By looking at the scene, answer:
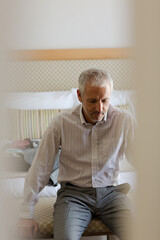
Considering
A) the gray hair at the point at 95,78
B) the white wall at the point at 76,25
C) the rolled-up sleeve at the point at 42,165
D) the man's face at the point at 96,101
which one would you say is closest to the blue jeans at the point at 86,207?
the rolled-up sleeve at the point at 42,165

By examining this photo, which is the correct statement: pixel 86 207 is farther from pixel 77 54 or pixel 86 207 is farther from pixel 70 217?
pixel 77 54

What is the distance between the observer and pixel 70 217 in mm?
1235

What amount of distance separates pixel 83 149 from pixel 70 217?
316mm

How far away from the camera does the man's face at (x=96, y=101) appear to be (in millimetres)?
1361

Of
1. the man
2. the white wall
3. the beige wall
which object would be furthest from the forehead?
the white wall

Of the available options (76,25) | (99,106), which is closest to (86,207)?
(99,106)

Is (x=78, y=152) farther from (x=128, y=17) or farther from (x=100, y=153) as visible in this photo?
(x=128, y=17)

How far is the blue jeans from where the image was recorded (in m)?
1.21

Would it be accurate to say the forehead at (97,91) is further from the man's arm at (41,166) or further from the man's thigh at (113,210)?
the man's thigh at (113,210)

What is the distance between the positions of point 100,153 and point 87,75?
353 millimetres

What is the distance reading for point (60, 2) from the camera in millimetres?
3346

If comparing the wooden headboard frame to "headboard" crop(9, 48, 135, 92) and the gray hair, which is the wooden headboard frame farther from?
the gray hair

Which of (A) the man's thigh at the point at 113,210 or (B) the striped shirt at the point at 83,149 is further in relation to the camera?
(B) the striped shirt at the point at 83,149

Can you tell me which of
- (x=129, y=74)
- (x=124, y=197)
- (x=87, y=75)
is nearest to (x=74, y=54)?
(x=87, y=75)
